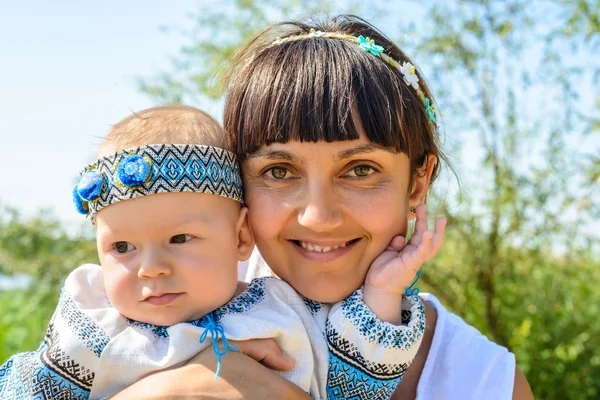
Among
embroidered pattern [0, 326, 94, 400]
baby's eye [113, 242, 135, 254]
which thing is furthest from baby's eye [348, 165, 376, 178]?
embroidered pattern [0, 326, 94, 400]

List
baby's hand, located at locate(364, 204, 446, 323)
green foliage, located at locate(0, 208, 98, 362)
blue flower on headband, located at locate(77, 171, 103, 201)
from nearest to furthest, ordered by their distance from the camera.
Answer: blue flower on headband, located at locate(77, 171, 103, 201) → baby's hand, located at locate(364, 204, 446, 323) → green foliage, located at locate(0, 208, 98, 362)

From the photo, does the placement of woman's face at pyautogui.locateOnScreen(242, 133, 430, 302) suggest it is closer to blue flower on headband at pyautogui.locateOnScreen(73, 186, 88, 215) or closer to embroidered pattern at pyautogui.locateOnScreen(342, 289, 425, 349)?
embroidered pattern at pyautogui.locateOnScreen(342, 289, 425, 349)

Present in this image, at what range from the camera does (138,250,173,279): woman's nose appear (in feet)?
6.81

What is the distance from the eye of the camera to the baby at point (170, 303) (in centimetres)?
213

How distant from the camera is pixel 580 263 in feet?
17.0

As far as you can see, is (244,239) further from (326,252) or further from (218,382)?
(218,382)

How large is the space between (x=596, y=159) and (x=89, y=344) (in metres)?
3.80

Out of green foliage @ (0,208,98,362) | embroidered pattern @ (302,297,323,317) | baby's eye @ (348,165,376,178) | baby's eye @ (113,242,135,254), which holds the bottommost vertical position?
green foliage @ (0,208,98,362)

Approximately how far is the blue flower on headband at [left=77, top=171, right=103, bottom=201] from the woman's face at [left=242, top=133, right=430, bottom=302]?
516mm

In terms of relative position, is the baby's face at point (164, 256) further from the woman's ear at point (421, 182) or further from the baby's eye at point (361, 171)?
the woman's ear at point (421, 182)

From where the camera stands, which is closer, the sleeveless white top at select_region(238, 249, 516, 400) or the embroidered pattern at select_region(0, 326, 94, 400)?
the embroidered pattern at select_region(0, 326, 94, 400)

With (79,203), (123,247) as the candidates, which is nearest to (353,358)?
(123,247)

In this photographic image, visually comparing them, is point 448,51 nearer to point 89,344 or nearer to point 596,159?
point 596,159

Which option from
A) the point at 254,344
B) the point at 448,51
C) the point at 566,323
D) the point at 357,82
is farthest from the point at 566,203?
the point at 254,344
